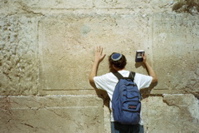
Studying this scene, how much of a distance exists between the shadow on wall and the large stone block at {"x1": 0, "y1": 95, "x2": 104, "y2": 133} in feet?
4.89

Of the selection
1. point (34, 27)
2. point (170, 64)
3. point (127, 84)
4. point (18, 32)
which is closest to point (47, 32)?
point (34, 27)

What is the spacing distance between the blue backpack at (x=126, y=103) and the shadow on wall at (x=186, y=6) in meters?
1.11

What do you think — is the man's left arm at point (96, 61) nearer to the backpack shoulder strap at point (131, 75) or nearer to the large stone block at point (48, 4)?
the backpack shoulder strap at point (131, 75)

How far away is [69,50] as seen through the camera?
2.61 meters

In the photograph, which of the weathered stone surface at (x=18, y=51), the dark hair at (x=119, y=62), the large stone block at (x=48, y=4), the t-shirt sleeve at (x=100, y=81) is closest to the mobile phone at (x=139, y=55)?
the dark hair at (x=119, y=62)

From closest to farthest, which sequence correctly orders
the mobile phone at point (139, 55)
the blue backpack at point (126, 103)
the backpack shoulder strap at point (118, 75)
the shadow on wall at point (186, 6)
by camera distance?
the blue backpack at point (126, 103) < the backpack shoulder strap at point (118, 75) < the mobile phone at point (139, 55) < the shadow on wall at point (186, 6)

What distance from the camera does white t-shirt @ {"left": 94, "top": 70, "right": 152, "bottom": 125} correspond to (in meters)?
2.48

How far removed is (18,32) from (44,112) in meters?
1.01

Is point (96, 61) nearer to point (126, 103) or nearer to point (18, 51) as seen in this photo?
point (126, 103)

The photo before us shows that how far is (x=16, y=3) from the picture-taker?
263cm

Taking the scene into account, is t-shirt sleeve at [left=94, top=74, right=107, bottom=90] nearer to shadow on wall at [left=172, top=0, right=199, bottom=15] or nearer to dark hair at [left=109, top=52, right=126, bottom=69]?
dark hair at [left=109, top=52, right=126, bottom=69]

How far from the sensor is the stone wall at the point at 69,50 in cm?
261

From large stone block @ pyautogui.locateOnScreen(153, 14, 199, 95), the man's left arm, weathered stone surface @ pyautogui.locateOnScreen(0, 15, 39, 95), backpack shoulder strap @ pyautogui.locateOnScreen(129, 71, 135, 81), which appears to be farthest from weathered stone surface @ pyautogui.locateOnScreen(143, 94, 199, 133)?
weathered stone surface @ pyautogui.locateOnScreen(0, 15, 39, 95)

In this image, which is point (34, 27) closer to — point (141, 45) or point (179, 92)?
point (141, 45)
